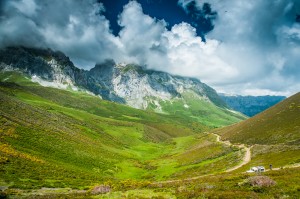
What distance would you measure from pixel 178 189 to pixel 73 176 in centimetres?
3576

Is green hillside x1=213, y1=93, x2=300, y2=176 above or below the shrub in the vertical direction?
above

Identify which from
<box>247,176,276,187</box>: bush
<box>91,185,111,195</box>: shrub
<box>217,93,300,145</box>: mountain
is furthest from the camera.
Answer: <box>217,93,300,145</box>: mountain

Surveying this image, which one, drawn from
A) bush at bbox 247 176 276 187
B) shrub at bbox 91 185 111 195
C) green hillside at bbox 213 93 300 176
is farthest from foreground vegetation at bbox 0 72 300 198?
green hillside at bbox 213 93 300 176

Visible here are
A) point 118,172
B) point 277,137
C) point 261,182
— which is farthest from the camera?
point 277,137

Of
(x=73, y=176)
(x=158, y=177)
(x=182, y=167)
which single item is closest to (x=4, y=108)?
(x=73, y=176)

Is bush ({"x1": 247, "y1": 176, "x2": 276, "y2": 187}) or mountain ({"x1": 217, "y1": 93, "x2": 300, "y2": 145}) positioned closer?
bush ({"x1": 247, "y1": 176, "x2": 276, "y2": 187})

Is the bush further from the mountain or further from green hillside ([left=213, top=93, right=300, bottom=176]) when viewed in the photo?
the mountain

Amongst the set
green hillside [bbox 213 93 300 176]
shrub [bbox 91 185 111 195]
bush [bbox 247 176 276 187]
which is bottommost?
shrub [bbox 91 185 111 195]

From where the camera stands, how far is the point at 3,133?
74.9m

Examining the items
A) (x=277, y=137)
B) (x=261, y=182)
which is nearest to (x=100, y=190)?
(x=261, y=182)

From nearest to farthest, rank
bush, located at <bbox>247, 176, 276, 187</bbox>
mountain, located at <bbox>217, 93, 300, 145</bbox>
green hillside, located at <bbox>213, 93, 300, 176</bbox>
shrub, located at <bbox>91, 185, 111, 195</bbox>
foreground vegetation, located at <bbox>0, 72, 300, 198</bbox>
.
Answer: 1. bush, located at <bbox>247, 176, 276, 187</bbox>
2. foreground vegetation, located at <bbox>0, 72, 300, 198</bbox>
3. shrub, located at <bbox>91, 185, 111, 195</bbox>
4. green hillside, located at <bbox>213, 93, 300, 176</bbox>
5. mountain, located at <bbox>217, 93, 300, 145</bbox>

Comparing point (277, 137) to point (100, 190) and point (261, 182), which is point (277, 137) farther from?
point (100, 190)

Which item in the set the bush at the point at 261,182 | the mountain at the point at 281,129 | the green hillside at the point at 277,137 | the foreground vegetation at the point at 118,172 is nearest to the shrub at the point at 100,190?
the foreground vegetation at the point at 118,172

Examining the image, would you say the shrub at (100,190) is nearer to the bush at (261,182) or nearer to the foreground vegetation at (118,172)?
the foreground vegetation at (118,172)
